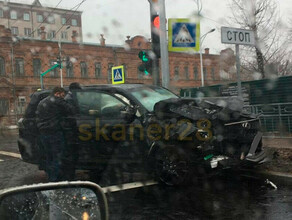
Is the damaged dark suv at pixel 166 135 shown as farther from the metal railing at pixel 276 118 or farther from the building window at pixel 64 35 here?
the building window at pixel 64 35

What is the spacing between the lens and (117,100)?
20.5 feet

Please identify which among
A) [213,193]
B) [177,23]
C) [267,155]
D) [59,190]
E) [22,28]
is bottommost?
[213,193]

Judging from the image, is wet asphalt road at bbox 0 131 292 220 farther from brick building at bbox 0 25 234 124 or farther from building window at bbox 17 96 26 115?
building window at bbox 17 96 26 115

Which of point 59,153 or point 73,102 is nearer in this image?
point 59,153

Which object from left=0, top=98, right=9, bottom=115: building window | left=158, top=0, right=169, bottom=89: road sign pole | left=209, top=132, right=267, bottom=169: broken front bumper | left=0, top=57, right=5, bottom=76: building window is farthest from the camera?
left=0, top=57, right=5, bottom=76: building window

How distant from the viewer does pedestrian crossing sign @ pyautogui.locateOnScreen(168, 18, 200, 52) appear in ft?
30.7

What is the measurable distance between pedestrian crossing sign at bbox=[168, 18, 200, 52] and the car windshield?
2816 millimetres

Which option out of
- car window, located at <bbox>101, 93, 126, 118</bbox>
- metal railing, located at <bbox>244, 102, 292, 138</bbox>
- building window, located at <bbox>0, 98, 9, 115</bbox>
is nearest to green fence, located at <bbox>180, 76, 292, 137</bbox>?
metal railing, located at <bbox>244, 102, 292, 138</bbox>

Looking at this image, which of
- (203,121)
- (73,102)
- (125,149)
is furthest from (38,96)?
(203,121)

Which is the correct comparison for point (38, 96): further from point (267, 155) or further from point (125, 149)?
point (267, 155)

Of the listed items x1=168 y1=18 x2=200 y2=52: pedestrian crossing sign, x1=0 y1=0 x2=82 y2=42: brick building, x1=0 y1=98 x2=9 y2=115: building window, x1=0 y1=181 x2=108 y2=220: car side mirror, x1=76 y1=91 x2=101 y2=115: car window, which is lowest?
x1=0 y1=181 x2=108 y2=220: car side mirror

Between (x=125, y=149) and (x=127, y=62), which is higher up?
(x=127, y=62)

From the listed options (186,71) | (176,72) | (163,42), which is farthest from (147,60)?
(186,71)

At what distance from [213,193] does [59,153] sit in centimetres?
250
